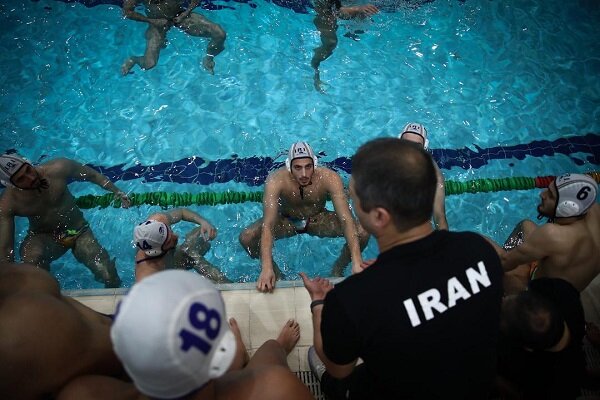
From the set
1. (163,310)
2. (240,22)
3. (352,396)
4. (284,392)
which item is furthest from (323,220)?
(240,22)

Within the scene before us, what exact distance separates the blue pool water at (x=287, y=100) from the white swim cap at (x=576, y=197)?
87.0 inches

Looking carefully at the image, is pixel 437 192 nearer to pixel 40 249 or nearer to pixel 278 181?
pixel 278 181

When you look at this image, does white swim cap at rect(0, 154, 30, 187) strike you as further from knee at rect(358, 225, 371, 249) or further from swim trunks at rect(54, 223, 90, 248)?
knee at rect(358, 225, 371, 249)

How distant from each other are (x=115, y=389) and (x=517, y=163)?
5.86 metres

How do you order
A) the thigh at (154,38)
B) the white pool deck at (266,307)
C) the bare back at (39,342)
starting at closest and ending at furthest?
the bare back at (39,342)
the white pool deck at (266,307)
the thigh at (154,38)

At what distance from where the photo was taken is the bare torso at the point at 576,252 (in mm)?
3092

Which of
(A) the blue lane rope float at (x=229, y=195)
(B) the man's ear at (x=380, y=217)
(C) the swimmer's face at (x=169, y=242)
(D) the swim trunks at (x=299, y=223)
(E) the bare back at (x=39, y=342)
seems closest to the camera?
(B) the man's ear at (x=380, y=217)

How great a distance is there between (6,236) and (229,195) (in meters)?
2.38

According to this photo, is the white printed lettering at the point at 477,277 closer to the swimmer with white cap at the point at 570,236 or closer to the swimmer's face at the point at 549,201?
the swimmer with white cap at the point at 570,236

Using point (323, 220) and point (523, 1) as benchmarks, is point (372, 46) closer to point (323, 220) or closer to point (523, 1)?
point (523, 1)

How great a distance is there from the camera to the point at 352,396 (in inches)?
87.7

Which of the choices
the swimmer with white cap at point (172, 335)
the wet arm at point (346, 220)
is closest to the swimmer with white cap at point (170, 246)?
the wet arm at point (346, 220)

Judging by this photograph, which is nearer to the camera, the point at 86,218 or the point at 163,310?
the point at 163,310

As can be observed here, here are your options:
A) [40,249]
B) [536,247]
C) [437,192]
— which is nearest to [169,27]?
[40,249]
